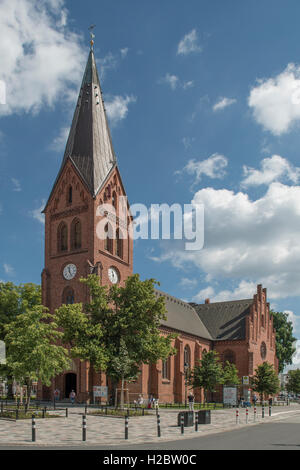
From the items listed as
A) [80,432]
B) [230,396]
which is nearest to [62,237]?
[230,396]

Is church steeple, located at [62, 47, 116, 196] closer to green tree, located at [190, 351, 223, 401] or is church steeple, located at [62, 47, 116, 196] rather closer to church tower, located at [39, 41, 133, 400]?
church tower, located at [39, 41, 133, 400]

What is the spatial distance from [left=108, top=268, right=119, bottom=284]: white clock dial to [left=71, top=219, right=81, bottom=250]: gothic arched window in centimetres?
430

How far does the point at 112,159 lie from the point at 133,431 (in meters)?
38.9

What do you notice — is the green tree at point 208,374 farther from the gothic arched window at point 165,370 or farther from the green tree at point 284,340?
the green tree at point 284,340

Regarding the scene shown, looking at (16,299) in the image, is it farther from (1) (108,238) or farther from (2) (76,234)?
(1) (108,238)

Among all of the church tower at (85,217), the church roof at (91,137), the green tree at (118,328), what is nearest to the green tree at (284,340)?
the church tower at (85,217)

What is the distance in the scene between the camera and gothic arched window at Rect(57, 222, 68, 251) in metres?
53.0

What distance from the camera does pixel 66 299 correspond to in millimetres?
50625

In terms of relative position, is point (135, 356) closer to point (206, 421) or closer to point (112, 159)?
point (206, 421)

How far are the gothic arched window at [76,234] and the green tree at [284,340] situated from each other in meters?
48.0

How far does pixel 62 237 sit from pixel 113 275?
7.01 m

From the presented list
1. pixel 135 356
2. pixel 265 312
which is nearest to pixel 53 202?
pixel 135 356

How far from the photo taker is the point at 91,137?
179ft
